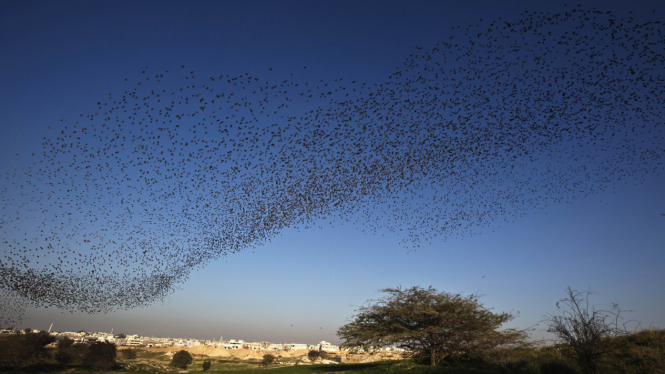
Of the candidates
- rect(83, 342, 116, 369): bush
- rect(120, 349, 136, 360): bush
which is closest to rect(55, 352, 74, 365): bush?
rect(83, 342, 116, 369): bush

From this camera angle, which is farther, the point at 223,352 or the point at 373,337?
the point at 223,352

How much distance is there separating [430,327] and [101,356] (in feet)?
144

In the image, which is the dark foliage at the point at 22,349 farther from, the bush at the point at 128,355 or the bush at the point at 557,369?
the bush at the point at 557,369

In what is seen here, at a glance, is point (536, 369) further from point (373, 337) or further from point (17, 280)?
point (17, 280)

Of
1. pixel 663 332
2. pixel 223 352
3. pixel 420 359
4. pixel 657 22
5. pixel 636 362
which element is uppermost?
pixel 657 22

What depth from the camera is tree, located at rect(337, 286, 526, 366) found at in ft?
67.0

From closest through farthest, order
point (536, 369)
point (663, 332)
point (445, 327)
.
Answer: point (536, 369)
point (663, 332)
point (445, 327)

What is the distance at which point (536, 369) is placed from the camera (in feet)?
57.0

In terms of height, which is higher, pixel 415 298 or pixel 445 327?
pixel 415 298

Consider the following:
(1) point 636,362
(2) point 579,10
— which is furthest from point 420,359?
(2) point 579,10

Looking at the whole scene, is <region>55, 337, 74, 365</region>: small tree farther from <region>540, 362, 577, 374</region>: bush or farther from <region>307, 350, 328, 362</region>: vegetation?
<region>540, 362, 577, 374</region>: bush

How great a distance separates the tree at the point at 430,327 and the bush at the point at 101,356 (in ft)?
120

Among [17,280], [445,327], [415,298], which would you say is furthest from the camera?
[17,280]

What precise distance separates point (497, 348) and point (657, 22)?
1945cm
